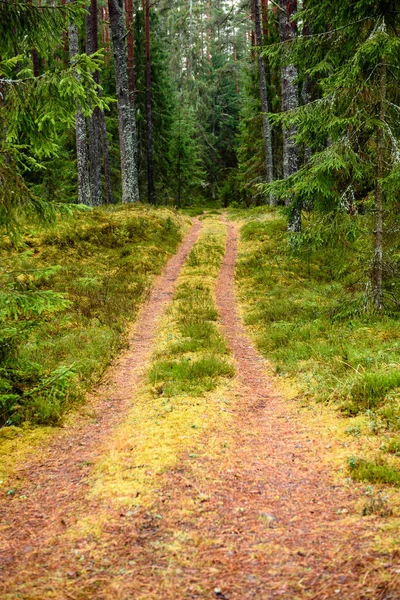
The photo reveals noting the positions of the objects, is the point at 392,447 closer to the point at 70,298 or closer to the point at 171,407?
the point at 171,407

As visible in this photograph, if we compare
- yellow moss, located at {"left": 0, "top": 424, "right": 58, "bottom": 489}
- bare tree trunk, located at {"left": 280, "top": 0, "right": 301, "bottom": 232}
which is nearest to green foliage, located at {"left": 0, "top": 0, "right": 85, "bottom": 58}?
yellow moss, located at {"left": 0, "top": 424, "right": 58, "bottom": 489}

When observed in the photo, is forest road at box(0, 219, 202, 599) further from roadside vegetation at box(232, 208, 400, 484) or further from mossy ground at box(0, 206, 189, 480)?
roadside vegetation at box(232, 208, 400, 484)

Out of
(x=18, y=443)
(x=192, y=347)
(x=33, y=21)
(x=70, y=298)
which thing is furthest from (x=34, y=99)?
(x=70, y=298)

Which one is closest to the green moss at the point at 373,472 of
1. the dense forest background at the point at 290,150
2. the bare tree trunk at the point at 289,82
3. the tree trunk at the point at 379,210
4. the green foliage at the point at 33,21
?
the dense forest background at the point at 290,150

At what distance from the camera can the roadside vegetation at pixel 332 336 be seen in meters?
5.47

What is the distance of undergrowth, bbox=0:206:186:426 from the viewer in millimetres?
6223

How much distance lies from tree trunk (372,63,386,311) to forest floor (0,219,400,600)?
13.4 ft

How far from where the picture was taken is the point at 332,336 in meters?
8.84

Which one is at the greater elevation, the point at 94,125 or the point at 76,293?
the point at 94,125

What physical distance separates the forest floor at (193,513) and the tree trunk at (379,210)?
4092 mm

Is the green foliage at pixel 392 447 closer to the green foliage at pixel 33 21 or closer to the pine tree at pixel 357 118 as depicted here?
the pine tree at pixel 357 118

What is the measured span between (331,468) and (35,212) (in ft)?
16.9

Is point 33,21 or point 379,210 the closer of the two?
point 33,21

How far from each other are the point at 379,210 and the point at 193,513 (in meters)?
7.79
